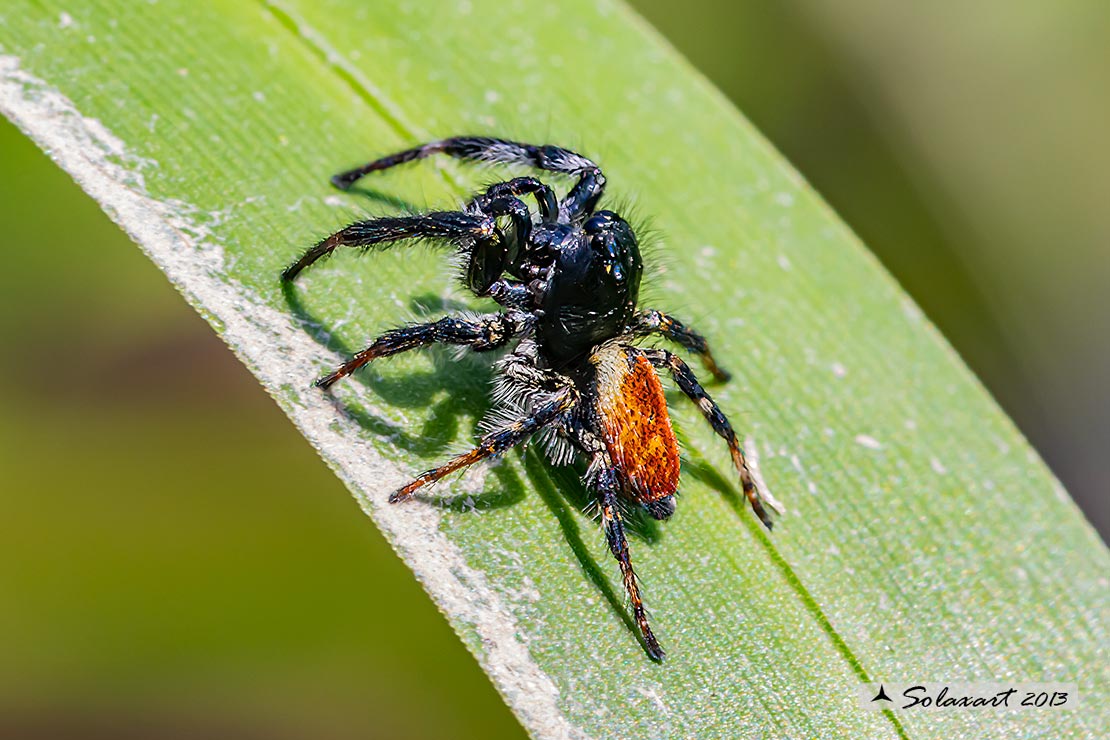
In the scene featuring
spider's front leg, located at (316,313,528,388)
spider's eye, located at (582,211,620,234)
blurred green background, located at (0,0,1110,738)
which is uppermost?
spider's eye, located at (582,211,620,234)

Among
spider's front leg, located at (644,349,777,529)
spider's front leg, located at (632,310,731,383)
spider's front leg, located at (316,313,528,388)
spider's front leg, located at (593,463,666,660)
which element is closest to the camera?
spider's front leg, located at (593,463,666,660)

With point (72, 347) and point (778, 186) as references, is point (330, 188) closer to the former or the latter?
point (72, 347)

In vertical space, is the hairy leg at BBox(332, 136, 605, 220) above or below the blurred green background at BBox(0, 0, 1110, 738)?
above

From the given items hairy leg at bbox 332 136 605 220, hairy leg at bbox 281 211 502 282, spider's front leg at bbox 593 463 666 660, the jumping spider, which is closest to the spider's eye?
the jumping spider

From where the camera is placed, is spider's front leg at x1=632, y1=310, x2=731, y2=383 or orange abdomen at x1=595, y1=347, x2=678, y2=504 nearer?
orange abdomen at x1=595, y1=347, x2=678, y2=504

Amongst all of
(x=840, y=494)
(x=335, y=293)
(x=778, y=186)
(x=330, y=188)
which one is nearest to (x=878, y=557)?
(x=840, y=494)

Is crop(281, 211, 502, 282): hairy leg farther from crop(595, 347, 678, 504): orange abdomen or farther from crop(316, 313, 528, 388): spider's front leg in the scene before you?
crop(595, 347, 678, 504): orange abdomen
